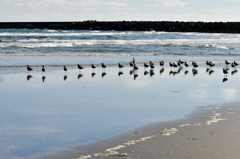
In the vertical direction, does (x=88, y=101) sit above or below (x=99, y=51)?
above

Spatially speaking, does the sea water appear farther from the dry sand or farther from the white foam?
the white foam

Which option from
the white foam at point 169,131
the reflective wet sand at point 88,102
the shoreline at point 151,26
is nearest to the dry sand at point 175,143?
the white foam at point 169,131

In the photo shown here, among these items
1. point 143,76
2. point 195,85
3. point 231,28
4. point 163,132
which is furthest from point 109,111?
point 231,28

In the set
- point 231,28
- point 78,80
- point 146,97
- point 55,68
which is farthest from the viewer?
point 231,28

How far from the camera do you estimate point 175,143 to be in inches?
295

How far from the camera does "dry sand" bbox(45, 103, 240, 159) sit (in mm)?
A: 6844

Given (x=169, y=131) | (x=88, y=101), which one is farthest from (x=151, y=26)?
(x=169, y=131)

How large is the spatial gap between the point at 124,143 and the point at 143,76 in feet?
35.3

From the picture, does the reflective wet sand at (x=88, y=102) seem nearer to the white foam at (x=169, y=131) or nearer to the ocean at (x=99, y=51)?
the white foam at (x=169, y=131)

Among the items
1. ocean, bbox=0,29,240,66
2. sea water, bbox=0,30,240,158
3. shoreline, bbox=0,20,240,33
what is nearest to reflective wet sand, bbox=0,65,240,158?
sea water, bbox=0,30,240,158

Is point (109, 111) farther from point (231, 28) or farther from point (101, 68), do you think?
point (231, 28)

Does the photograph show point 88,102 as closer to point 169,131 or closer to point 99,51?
point 169,131

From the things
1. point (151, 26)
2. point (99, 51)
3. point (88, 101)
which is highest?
point (151, 26)

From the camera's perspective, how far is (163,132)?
830 centimetres
